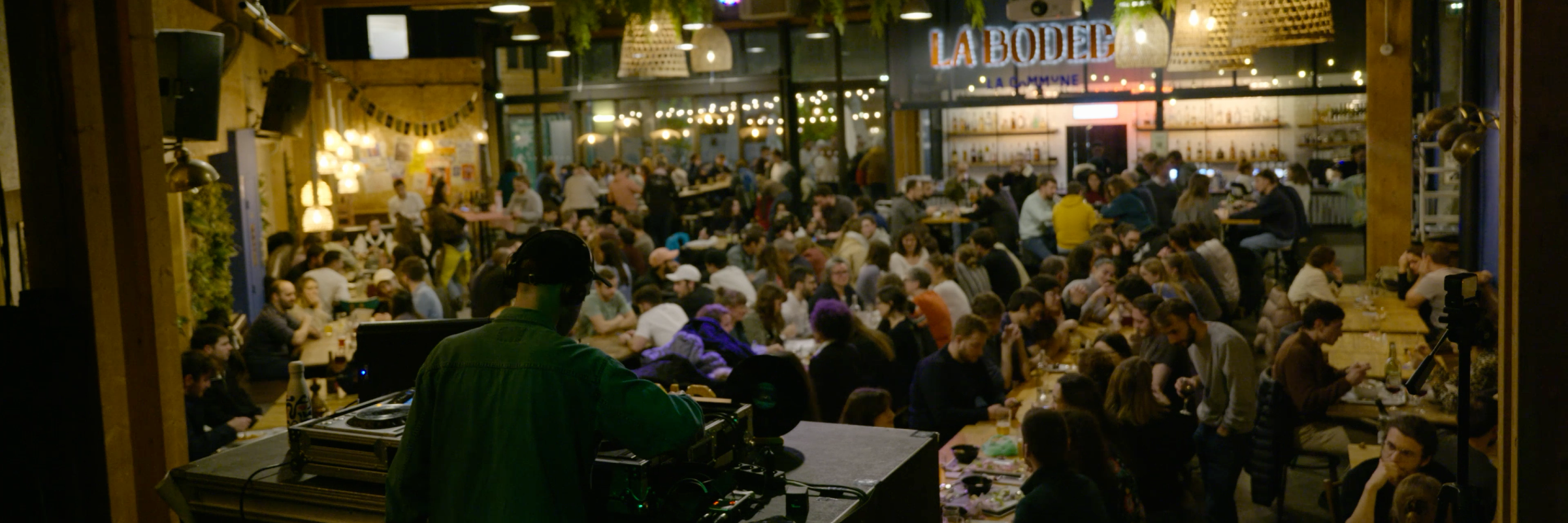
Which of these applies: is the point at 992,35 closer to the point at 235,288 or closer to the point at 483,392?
the point at 235,288

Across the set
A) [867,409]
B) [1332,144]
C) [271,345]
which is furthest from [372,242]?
[1332,144]

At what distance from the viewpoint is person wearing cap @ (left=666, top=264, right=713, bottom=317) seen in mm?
7930

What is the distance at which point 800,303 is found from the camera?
8.19m

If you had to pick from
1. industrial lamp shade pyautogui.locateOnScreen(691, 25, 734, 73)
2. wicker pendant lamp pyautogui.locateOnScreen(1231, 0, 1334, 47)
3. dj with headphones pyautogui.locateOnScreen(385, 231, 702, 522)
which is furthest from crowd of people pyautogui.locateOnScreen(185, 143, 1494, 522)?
wicker pendant lamp pyautogui.locateOnScreen(1231, 0, 1334, 47)

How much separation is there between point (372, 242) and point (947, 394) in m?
8.20

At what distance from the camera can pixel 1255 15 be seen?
6961 mm

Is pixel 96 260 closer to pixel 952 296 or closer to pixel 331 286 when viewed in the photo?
pixel 952 296

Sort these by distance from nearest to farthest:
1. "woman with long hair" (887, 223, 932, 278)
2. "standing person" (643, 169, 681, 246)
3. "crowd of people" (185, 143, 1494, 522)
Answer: "crowd of people" (185, 143, 1494, 522), "woman with long hair" (887, 223, 932, 278), "standing person" (643, 169, 681, 246)

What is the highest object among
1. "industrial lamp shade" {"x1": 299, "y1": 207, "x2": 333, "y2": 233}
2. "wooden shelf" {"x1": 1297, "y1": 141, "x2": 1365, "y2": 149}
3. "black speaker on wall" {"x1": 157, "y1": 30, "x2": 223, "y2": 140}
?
"black speaker on wall" {"x1": 157, "y1": 30, "x2": 223, "y2": 140}

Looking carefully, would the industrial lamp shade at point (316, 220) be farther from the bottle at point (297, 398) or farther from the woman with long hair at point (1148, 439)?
the woman with long hair at point (1148, 439)

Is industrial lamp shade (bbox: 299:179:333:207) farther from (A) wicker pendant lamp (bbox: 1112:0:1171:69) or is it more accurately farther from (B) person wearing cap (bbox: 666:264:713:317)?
(A) wicker pendant lamp (bbox: 1112:0:1171:69)

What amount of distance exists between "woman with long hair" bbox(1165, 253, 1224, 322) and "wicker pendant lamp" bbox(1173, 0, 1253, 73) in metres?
1.33

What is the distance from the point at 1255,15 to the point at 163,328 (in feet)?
19.2

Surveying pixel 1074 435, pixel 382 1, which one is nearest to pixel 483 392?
pixel 1074 435
